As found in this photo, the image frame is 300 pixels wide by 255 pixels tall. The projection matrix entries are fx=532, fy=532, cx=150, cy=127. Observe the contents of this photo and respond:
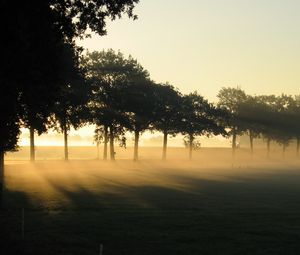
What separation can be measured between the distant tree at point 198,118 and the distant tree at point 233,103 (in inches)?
235

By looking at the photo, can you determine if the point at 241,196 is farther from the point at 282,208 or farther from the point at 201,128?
the point at 201,128

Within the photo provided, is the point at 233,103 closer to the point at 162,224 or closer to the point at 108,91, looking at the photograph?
the point at 108,91

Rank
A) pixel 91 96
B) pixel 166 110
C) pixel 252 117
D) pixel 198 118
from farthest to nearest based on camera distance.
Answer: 1. pixel 252 117
2. pixel 198 118
3. pixel 166 110
4. pixel 91 96

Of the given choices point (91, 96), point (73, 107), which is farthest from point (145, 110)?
point (73, 107)

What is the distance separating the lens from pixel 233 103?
14838 centimetres

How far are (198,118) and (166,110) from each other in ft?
34.9

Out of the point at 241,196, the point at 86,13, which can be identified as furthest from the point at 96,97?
the point at 86,13

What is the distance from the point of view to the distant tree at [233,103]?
13700 cm

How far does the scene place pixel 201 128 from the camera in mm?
121500

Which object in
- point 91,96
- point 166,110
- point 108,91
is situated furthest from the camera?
point 166,110

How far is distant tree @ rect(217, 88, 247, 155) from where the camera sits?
137000 mm

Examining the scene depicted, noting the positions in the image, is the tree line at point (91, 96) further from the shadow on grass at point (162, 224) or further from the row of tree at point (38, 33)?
the shadow on grass at point (162, 224)

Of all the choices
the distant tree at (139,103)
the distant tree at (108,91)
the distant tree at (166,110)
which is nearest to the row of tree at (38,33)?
the distant tree at (108,91)

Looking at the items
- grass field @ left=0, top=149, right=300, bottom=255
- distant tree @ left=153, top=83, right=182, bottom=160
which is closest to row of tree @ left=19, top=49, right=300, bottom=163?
distant tree @ left=153, top=83, right=182, bottom=160
